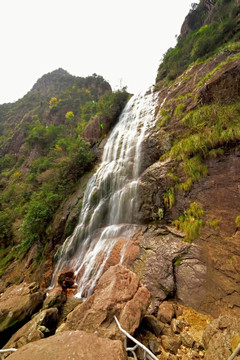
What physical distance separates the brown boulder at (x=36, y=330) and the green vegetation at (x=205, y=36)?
20.3m

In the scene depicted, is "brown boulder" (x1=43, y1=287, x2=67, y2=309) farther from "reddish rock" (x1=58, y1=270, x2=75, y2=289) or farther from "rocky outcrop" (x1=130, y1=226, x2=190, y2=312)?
"rocky outcrop" (x1=130, y1=226, x2=190, y2=312)

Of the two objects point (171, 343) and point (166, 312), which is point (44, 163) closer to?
point (166, 312)

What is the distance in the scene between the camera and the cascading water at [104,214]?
762 centimetres

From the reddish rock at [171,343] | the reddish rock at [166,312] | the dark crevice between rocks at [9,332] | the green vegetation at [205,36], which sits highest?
the green vegetation at [205,36]

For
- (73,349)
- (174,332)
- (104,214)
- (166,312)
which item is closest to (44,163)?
(104,214)

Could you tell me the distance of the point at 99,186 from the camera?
1154 centimetres

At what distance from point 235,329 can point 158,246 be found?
3.32m

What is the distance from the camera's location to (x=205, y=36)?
13875 millimetres

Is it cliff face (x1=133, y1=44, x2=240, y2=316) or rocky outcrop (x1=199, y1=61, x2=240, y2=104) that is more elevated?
rocky outcrop (x1=199, y1=61, x2=240, y2=104)

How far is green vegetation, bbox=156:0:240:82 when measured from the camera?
13070 millimetres

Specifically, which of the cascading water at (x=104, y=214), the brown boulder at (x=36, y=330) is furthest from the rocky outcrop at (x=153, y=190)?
the brown boulder at (x=36, y=330)

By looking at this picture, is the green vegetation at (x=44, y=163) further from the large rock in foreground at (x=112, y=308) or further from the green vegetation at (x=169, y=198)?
the large rock in foreground at (x=112, y=308)

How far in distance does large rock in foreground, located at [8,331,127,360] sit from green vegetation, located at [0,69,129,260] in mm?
9070

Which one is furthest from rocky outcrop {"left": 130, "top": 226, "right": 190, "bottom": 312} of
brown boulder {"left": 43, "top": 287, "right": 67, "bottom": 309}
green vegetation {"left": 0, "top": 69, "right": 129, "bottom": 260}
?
green vegetation {"left": 0, "top": 69, "right": 129, "bottom": 260}
